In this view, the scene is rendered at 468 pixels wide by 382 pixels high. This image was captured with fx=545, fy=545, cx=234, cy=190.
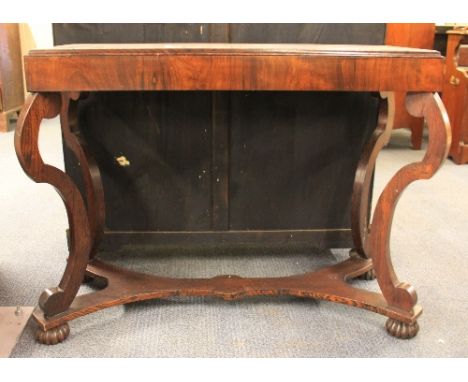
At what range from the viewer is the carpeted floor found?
124 cm

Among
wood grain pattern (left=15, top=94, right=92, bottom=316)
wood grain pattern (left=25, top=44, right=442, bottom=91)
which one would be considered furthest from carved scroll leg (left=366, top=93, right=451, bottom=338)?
wood grain pattern (left=15, top=94, right=92, bottom=316)

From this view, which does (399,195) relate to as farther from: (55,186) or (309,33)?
(55,186)

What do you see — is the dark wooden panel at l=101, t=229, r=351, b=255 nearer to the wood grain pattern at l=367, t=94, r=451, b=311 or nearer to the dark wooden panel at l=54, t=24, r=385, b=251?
the dark wooden panel at l=54, t=24, r=385, b=251

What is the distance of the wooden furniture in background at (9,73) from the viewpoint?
3725 millimetres

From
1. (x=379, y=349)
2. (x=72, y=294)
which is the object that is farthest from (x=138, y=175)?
(x=379, y=349)

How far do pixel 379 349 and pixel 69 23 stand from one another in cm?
116

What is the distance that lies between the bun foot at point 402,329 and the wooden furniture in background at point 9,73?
3.23 meters

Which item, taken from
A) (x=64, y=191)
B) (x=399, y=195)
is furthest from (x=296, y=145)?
(x=64, y=191)

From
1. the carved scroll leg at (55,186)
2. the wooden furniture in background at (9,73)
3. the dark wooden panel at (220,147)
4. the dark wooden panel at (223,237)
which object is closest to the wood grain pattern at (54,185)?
the carved scroll leg at (55,186)

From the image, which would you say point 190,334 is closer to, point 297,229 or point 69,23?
point 297,229

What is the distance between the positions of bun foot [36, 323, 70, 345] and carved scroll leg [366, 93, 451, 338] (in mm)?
748

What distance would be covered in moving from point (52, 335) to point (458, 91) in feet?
8.85

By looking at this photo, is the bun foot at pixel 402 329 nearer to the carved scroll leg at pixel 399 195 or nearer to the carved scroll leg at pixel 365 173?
the carved scroll leg at pixel 399 195
